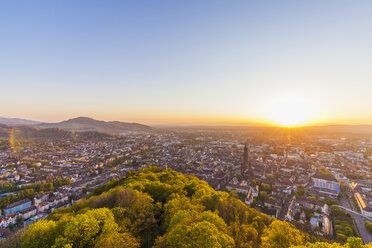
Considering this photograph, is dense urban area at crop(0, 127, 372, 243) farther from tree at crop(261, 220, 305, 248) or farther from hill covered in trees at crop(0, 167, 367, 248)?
hill covered in trees at crop(0, 167, 367, 248)

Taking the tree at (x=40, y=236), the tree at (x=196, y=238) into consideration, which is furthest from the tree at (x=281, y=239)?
the tree at (x=40, y=236)

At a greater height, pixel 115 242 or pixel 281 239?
pixel 115 242

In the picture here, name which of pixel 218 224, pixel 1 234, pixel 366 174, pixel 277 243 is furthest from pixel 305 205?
pixel 1 234

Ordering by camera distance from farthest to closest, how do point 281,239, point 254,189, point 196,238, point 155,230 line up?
point 254,189, point 155,230, point 281,239, point 196,238

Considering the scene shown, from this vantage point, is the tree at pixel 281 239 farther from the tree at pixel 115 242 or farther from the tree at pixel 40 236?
the tree at pixel 40 236

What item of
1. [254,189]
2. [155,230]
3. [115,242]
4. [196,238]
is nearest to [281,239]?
[196,238]

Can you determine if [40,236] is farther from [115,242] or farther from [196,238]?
[196,238]

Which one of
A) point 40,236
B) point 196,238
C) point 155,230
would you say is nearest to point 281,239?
point 196,238

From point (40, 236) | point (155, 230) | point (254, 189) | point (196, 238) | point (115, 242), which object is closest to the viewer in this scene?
point (196, 238)

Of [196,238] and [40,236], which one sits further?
[40,236]

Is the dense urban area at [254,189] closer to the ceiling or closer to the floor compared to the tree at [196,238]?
closer to the floor

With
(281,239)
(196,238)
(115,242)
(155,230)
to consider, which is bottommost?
(155,230)
